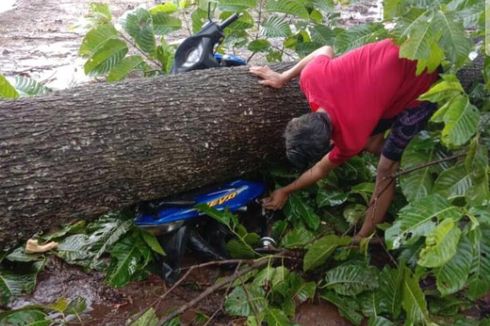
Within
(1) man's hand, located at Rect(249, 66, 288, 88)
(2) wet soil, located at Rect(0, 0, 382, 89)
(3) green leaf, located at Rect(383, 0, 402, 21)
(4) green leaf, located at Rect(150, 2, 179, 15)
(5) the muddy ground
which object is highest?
(3) green leaf, located at Rect(383, 0, 402, 21)

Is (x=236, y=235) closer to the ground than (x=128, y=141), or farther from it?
closer to the ground

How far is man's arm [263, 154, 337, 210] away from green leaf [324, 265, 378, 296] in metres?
0.54

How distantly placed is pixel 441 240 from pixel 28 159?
1.70 meters

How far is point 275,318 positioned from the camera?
2.21m

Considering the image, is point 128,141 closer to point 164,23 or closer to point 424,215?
point 424,215

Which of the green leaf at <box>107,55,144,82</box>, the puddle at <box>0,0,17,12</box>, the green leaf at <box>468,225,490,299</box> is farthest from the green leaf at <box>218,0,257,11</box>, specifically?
the puddle at <box>0,0,17,12</box>

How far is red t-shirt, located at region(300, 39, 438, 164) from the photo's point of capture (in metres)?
2.40

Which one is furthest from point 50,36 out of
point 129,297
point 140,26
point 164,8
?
point 129,297

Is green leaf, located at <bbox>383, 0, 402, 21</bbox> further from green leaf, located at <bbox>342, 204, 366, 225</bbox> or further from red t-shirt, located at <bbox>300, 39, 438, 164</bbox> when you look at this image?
green leaf, located at <bbox>342, 204, 366, 225</bbox>

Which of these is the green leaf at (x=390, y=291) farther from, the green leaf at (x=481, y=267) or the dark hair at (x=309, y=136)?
the dark hair at (x=309, y=136)

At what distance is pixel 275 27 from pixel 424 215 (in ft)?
6.90

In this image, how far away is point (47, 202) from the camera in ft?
7.07

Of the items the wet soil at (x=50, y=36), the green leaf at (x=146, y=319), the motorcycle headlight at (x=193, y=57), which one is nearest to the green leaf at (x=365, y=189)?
the motorcycle headlight at (x=193, y=57)

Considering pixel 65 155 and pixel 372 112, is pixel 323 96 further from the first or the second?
pixel 65 155
